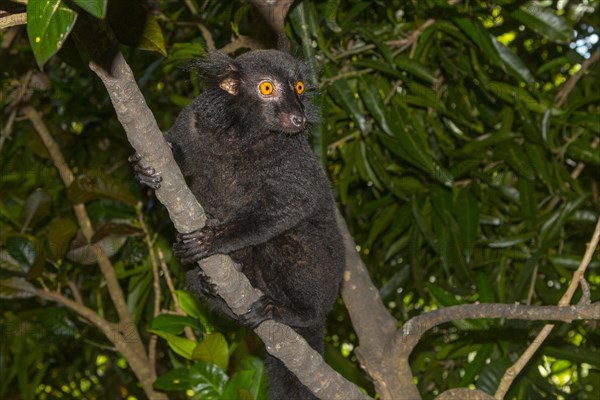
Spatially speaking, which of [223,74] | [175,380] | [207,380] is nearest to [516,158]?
[223,74]

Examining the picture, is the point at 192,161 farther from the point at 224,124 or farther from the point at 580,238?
the point at 580,238

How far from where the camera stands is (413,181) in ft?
14.2

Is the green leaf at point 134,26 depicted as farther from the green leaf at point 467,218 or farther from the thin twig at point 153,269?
the green leaf at point 467,218

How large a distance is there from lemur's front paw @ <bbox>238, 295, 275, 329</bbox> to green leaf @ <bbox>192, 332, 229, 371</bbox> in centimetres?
71

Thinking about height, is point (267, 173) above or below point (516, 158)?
above

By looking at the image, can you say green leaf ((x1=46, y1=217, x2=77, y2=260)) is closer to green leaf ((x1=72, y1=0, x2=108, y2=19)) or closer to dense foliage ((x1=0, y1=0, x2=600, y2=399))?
dense foliage ((x1=0, y1=0, x2=600, y2=399))

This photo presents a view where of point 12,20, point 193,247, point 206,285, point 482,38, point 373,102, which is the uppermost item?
point 12,20

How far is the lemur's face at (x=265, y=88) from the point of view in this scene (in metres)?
3.13

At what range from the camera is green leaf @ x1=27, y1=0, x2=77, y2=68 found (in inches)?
62.8

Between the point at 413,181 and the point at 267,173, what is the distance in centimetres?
150

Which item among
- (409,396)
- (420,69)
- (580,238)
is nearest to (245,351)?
(409,396)

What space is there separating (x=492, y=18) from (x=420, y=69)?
0.98 meters

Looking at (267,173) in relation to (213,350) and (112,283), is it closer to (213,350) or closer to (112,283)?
(213,350)

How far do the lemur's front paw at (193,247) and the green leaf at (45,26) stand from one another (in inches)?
42.9
